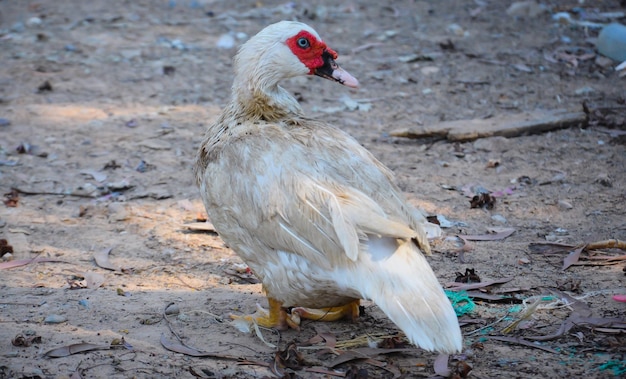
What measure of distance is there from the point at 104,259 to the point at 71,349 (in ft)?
4.05

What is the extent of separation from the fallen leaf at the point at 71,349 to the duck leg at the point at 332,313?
101cm

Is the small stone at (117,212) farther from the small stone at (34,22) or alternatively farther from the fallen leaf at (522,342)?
the small stone at (34,22)

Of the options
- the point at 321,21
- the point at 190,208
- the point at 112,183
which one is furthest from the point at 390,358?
the point at 321,21

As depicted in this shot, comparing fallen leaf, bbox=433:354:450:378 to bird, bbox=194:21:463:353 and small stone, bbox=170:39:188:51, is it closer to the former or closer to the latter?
bird, bbox=194:21:463:353

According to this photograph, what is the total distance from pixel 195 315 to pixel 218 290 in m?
0.39

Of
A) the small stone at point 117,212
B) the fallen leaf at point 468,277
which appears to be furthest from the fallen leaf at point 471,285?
the small stone at point 117,212

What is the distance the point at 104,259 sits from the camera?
15.8ft

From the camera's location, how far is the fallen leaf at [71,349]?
3.60 metres

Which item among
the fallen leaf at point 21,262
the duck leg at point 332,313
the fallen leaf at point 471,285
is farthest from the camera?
the fallen leaf at point 21,262

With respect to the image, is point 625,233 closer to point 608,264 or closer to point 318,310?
point 608,264

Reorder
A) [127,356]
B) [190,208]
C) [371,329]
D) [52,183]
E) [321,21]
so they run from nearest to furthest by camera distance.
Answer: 1. [127,356]
2. [371,329]
3. [190,208]
4. [52,183]
5. [321,21]

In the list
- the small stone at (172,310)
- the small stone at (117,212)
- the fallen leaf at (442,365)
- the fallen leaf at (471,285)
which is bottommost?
the small stone at (117,212)

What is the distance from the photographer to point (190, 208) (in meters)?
5.57

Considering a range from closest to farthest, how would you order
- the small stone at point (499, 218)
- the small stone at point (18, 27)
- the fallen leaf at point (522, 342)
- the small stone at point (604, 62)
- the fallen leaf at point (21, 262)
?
the fallen leaf at point (522, 342) → the fallen leaf at point (21, 262) → the small stone at point (499, 218) → the small stone at point (604, 62) → the small stone at point (18, 27)
